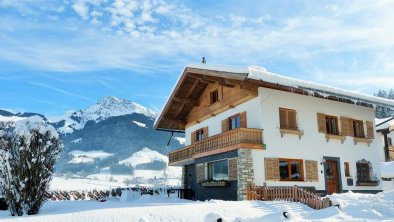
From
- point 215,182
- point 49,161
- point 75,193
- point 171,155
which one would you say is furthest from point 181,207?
point 75,193

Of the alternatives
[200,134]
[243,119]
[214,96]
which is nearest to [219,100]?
[214,96]

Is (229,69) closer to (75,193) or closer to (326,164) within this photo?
(326,164)

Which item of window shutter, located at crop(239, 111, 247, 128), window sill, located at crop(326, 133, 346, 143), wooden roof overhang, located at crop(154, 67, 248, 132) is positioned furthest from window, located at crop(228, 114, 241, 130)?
window sill, located at crop(326, 133, 346, 143)

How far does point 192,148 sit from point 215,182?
12.5 feet

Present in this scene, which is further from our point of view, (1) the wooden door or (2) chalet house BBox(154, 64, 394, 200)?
(1) the wooden door

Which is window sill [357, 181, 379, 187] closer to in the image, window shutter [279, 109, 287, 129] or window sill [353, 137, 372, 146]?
window sill [353, 137, 372, 146]

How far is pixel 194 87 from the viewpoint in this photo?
953 inches

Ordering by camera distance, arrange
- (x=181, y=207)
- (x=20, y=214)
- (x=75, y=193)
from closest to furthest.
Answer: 1. (x=181, y=207)
2. (x=20, y=214)
3. (x=75, y=193)

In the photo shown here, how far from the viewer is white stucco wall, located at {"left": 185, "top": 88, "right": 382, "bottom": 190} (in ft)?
61.9

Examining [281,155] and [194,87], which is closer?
[281,155]

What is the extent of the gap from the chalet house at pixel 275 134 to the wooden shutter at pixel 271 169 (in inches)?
1.9

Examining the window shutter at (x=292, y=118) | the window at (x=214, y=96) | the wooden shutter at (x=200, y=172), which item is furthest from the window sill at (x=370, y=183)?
the window at (x=214, y=96)

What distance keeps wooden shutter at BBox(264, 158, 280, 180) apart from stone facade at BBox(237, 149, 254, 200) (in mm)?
Answer: 795

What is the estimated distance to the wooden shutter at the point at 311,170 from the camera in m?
19.5
